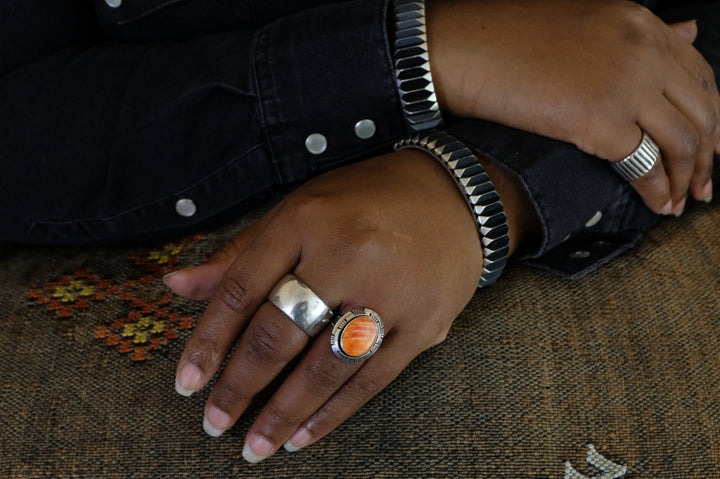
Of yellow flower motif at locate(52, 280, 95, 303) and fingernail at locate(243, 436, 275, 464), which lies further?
yellow flower motif at locate(52, 280, 95, 303)

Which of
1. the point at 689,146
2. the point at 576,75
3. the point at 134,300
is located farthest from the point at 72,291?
the point at 689,146

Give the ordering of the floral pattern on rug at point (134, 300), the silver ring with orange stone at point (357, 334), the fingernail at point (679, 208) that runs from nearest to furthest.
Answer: the silver ring with orange stone at point (357, 334)
the floral pattern on rug at point (134, 300)
the fingernail at point (679, 208)

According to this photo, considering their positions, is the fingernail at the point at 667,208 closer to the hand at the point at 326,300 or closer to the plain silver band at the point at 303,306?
the hand at the point at 326,300

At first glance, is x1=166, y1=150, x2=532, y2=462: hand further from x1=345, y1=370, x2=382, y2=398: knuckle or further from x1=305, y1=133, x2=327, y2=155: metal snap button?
x1=305, y1=133, x2=327, y2=155: metal snap button

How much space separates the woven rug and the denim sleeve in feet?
0.24

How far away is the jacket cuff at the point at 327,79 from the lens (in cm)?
66

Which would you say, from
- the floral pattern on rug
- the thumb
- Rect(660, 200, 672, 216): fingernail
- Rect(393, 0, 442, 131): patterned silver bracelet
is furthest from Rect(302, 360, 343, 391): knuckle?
the thumb

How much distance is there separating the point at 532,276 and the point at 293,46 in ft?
1.18

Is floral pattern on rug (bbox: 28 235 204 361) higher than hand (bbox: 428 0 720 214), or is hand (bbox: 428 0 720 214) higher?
hand (bbox: 428 0 720 214)

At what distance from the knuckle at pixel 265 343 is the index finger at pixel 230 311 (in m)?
0.02

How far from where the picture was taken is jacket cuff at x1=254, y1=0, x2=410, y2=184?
0.66 metres

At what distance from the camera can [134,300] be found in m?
0.67

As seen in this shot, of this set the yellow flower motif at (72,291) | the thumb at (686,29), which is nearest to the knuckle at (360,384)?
the yellow flower motif at (72,291)

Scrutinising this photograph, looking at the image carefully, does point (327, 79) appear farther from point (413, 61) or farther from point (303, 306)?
point (303, 306)
